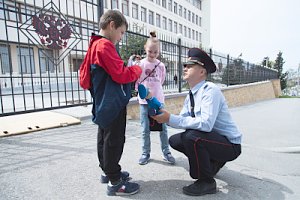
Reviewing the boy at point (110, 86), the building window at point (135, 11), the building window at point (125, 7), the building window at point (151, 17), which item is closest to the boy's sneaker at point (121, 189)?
the boy at point (110, 86)

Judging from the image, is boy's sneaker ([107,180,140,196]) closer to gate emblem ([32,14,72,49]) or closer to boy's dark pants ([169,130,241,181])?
boy's dark pants ([169,130,241,181])

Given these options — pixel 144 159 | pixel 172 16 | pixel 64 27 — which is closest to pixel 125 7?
pixel 172 16

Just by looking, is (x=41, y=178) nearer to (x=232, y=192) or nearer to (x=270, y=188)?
(x=232, y=192)

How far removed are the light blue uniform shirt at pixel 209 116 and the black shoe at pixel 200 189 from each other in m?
0.44

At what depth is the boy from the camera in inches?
67.0

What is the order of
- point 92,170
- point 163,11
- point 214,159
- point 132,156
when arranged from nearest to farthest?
1. point 214,159
2. point 92,170
3. point 132,156
4. point 163,11

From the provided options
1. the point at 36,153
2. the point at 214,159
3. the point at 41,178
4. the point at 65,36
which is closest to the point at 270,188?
the point at 214,159

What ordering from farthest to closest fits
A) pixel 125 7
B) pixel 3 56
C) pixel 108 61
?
1. pixel 125 7
2. pixel 3 56
3. pixel 108 61

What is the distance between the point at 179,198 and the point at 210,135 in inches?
23.5

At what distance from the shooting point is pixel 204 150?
1.90 m

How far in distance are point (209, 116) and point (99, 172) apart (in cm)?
130

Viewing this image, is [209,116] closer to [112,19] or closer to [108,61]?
[108,61]

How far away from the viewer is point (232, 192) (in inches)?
79.4

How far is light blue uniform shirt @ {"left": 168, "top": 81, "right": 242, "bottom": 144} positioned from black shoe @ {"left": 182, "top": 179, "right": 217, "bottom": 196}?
0.44 m
